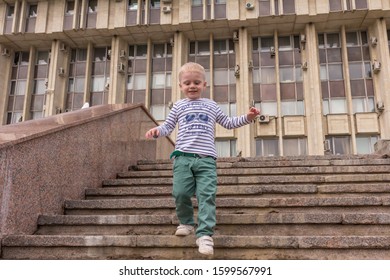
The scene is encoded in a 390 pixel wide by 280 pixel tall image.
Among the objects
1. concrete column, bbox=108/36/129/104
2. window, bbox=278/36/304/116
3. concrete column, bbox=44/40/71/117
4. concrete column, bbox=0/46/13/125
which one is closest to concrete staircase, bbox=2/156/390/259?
window, bbox=278/36/304/116

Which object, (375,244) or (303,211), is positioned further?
(303,211)

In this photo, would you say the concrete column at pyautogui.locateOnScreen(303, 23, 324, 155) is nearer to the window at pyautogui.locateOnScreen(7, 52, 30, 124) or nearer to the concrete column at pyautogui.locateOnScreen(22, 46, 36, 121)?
the concrete column at pyautogui.locateOnScreen(22, 46, 36, 121)

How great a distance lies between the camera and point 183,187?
317cm

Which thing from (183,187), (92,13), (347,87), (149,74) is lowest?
(183,187)

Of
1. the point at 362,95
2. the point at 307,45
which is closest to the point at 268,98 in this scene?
the point at 307,45

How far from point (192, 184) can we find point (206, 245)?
1.81 feet

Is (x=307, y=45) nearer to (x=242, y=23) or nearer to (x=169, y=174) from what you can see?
(x=242, y=23)

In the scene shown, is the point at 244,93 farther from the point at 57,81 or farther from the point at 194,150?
the point at 194,150

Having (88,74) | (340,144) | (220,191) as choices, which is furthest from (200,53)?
(220,191)

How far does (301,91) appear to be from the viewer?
19.8 metres

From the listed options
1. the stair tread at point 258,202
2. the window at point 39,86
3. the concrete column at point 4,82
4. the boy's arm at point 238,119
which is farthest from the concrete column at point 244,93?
the boy's arm at point 238,119

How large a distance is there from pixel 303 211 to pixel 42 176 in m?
2.70

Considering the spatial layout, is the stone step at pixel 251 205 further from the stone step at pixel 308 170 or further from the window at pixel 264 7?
the window at pixel 264 7

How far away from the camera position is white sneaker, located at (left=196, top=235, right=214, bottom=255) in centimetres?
284
